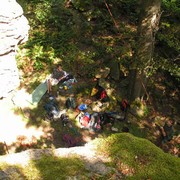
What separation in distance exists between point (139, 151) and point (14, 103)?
8455 millimetres

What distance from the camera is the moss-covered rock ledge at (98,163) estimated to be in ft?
10.9

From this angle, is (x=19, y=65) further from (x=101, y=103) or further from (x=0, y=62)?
(x=0, y=62)

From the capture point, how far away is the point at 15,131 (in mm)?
10070

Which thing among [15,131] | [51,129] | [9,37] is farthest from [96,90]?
[9,37]

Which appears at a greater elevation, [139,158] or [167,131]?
[139,158]

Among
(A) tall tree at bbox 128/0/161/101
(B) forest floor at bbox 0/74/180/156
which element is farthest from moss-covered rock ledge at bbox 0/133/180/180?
(B) forest floor at bbox 0/74/180/156

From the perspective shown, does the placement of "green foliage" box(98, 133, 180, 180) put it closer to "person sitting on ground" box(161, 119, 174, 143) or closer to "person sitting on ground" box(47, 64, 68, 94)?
"person sitting on ground" box(161, 119, 174, 143)

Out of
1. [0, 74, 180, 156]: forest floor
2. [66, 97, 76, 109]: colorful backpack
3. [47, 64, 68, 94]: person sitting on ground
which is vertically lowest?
[0, 74, 180, 156]: forest floor

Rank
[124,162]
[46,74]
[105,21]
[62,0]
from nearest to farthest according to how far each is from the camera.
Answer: [124,162] < [46,74] < [105,21] < [62,0]

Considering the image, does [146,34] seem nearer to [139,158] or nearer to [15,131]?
[15,131]

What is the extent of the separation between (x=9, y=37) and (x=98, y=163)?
Answer: 3.67 metres

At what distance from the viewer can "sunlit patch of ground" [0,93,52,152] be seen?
973 cm

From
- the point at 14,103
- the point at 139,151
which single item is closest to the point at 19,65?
the point at 14,103

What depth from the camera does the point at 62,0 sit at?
53.6 feet
